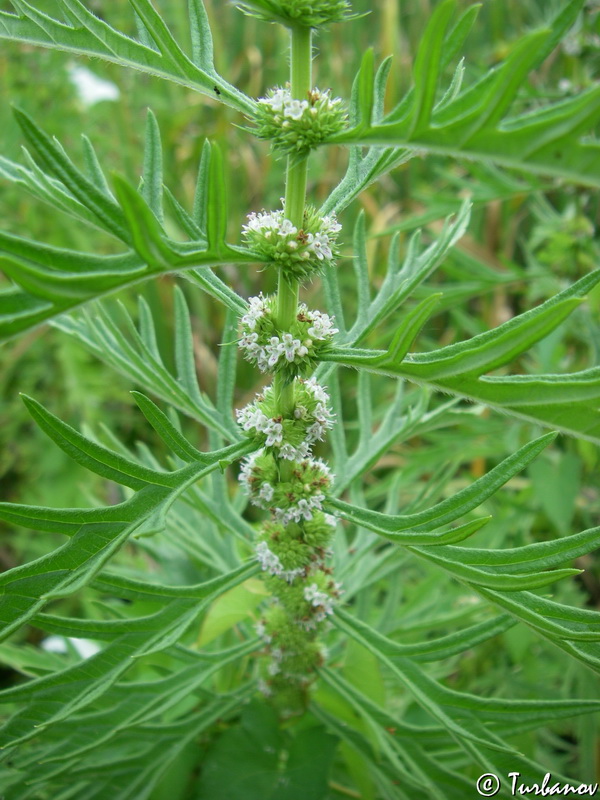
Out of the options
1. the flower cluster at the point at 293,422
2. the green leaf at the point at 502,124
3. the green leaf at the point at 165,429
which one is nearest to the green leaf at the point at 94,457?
the green leaf at the point at 165,429

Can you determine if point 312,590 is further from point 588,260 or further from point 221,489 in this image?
point 588,260

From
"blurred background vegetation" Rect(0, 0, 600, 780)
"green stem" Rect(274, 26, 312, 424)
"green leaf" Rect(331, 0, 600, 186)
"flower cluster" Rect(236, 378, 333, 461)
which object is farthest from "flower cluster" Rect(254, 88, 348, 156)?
"blurred background vegetation" Rect(0, 0, 600, 780)

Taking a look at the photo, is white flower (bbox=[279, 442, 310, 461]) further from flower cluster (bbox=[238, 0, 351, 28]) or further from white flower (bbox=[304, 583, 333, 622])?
flower cluster (bbox=[238, 0, 351, 28])

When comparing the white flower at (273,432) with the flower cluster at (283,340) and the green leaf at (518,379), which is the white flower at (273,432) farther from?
the green leaf at (518,379)

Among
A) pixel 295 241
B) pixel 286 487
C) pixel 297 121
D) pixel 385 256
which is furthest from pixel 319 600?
pixel 385 256

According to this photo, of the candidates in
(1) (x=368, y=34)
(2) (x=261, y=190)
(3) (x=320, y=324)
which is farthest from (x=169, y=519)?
(1) (x=368, y=34)
